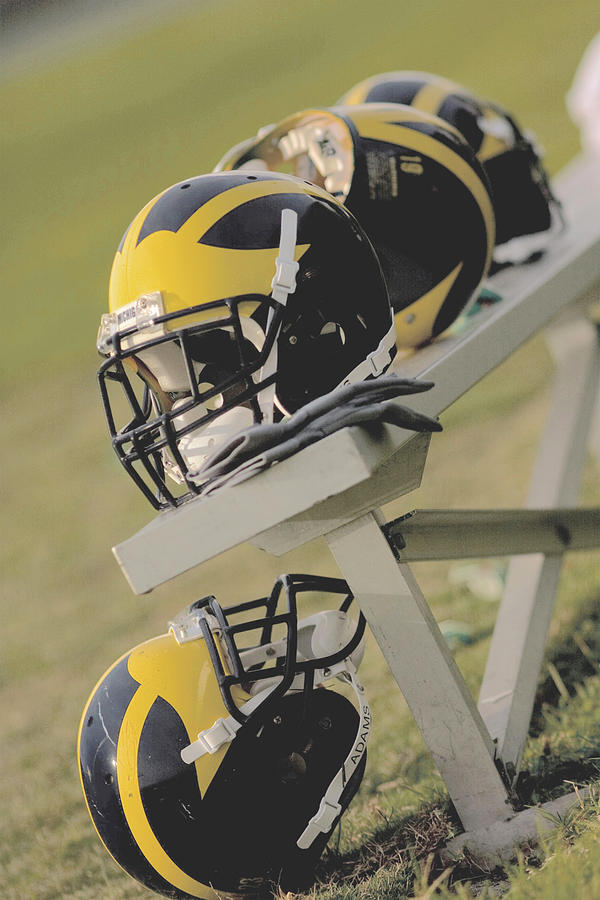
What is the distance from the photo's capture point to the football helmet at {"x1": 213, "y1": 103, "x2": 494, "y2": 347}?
2.27 m

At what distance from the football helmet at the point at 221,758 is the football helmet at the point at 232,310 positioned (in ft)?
1.09

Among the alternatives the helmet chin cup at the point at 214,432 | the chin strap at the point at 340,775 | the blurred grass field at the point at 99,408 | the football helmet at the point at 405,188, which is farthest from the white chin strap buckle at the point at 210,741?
the football helmet at the point at 405,188

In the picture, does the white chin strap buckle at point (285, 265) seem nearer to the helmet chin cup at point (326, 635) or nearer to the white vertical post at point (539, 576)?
the helmet chin cup at point (326, 635)

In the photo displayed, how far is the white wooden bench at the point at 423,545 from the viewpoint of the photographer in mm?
1616

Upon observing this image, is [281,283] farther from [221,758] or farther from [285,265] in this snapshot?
[221,758]

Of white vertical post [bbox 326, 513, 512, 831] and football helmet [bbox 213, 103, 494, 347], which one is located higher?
football helmet [bbox 213, 103, 494, 347]

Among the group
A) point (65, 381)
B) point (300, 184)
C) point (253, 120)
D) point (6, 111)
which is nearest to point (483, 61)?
point (253, 120)

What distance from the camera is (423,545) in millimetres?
1915

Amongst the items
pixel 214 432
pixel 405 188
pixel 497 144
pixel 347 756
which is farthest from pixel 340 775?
pixel 497 144

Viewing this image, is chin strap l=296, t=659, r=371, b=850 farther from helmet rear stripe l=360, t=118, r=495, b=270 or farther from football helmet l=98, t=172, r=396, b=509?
helmet rear stripe l=360, t=118, r=495, b=270

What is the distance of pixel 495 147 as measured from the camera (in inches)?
113

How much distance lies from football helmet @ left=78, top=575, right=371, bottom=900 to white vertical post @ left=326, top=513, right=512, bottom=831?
11 centimetres

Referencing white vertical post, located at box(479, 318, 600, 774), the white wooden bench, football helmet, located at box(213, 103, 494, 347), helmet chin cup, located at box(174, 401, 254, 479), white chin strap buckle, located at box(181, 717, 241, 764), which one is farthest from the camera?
football helmet, located at box(213, 103, 494, 347)

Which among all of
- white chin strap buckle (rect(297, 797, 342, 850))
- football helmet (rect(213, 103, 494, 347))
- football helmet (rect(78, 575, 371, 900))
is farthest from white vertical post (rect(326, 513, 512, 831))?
football helmet (rect(213, 103, 494, 347))
